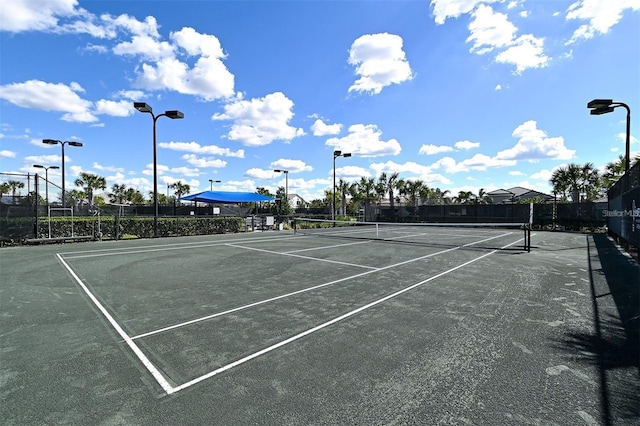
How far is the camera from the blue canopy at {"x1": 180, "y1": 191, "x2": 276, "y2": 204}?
100 feet

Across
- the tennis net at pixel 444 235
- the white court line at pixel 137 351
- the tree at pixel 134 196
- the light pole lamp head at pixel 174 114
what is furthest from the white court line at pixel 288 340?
the tree at pixel 134 196

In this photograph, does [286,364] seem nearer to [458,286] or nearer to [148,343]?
[148,343]

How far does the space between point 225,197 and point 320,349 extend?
2942cm

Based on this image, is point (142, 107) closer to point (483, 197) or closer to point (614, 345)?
point (614, 345)

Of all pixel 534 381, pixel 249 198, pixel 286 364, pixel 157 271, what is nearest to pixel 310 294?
pixel 286 364

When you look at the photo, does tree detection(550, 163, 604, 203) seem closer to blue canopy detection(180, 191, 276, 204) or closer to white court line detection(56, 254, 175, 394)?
blue canopy detection(180, 191, 276, 204)

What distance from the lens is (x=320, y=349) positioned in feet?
13.1

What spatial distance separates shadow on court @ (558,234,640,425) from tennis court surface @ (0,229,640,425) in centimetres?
2

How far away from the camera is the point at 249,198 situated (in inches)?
1270

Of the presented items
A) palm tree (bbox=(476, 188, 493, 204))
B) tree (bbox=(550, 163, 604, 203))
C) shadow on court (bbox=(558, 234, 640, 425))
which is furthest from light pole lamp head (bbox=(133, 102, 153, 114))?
palm tree (bbox=(476, 188, 493, 204))

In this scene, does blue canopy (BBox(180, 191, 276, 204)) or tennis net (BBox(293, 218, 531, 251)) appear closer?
tennis net (BBox(293, 218, 531, 251))

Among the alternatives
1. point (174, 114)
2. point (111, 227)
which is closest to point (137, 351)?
point (174, 114)

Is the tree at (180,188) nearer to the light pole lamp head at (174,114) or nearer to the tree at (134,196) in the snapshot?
the tree at (134,196)

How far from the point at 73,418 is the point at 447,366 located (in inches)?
145
